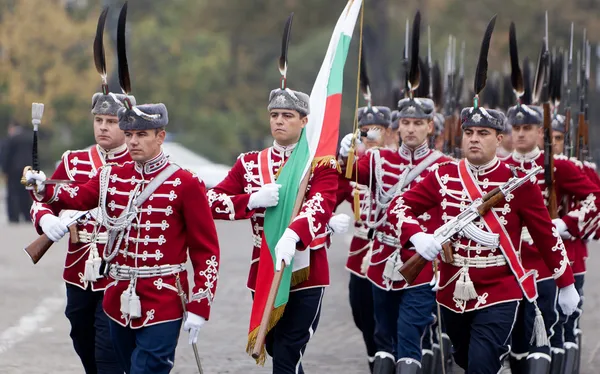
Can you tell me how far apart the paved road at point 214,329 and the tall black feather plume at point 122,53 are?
3664 mm

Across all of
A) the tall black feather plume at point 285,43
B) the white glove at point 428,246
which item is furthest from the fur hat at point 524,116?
the white glove at point 428,246

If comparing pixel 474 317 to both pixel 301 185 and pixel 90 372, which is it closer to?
pixel 301 185

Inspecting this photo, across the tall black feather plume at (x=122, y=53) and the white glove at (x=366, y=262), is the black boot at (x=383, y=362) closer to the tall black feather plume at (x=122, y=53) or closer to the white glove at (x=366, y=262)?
the white glove at (x=366, y=262)

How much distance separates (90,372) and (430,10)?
1700 inches

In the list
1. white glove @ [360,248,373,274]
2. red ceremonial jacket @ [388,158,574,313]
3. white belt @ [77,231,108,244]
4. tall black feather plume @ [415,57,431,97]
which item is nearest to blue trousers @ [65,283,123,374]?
white belt @ [77,231,108,244]

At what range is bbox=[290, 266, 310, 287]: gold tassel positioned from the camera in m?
8.47

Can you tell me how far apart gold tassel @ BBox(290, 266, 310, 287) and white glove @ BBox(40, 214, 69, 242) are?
1.39m

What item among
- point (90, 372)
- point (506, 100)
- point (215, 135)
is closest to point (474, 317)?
point (90, 372)

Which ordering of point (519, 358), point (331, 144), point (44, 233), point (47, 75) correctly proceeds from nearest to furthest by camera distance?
point (44, 233) < point (331, 144) < point (519, 358) < point (47, 75)

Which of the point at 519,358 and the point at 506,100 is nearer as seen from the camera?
the point at 519,358

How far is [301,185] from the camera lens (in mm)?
8531

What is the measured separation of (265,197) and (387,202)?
2131mm

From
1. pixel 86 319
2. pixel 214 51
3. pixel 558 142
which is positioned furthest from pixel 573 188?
pixel 214 51

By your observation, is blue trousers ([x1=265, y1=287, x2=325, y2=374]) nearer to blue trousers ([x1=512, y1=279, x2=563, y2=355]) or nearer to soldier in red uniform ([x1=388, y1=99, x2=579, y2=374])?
soldier in red uniform ([x1=388, y1=99, x2=579, y2=374])
